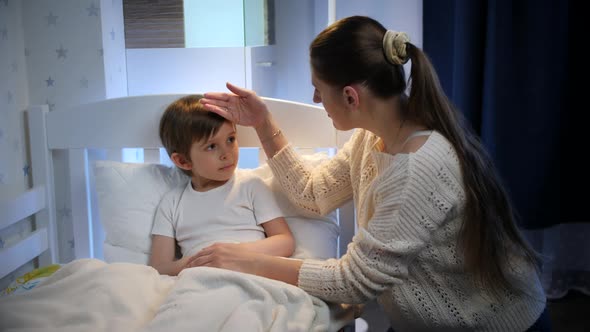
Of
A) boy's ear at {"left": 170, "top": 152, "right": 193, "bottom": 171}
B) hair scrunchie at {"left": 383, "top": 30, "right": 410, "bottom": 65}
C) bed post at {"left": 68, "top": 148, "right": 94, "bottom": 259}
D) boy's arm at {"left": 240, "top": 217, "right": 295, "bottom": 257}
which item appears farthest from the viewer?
bed post at {"left": 68, "top": 148, "right": 94, "bottom": 259}

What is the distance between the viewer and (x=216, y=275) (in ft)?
3.87

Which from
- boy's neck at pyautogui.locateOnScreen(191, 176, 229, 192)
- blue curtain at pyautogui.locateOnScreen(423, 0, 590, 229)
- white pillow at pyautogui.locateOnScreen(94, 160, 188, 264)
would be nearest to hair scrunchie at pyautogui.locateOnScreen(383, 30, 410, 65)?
boy's neck at pyautogui.locateOnScreen(191, 176, 229, 192)

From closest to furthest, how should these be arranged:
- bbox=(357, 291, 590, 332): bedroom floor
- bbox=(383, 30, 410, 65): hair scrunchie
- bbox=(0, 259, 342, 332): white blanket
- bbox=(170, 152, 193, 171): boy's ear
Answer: bbox=(0, 259, 342, 332): white blanket < bbox=(383, 30, 410, 65): hair scrunchie < bbox=(170, 152, 193, 171): boy's ear < bbox=(357, 291, 590, 332): bedroom floor

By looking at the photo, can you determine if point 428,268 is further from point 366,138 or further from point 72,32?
point 72,32

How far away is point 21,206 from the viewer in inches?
63.9

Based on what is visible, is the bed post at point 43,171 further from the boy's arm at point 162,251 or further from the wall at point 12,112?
the boy's arm at point 162,251

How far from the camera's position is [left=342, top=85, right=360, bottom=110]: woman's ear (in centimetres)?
122

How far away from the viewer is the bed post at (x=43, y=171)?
1.71 meters

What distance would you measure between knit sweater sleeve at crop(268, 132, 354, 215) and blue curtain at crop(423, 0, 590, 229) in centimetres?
72

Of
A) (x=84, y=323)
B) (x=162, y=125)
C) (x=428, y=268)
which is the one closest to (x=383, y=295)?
(x=428, y=268)

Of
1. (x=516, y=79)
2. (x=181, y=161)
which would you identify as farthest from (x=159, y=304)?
(x=516, y=79)

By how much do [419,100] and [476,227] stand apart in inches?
10.8

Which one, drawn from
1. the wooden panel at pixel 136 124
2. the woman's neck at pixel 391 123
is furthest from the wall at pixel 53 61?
the woman's neck at pixel 391 123

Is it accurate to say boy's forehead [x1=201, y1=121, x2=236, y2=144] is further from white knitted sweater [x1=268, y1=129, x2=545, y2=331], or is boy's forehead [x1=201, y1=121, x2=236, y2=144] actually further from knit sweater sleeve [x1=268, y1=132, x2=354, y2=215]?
white knitted sweater [x1=268, y1=129, x2=545, y2=331]
